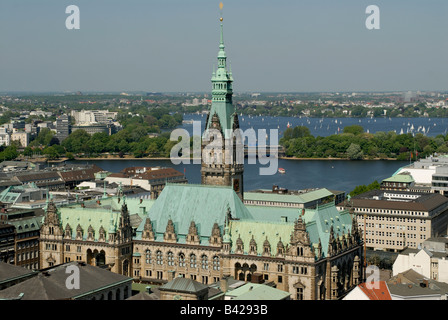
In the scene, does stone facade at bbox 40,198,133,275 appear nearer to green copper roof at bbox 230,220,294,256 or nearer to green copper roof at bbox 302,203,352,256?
green copper roof at bbox 230,220,294,256

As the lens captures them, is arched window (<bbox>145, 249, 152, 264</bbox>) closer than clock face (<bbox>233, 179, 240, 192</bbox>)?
Yes

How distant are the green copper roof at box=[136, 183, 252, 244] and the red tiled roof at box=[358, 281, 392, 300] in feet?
54.0

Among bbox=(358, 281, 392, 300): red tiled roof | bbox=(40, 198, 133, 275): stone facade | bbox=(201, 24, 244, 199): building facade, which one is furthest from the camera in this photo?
bbox=(201, 24, 244, 199): building facade

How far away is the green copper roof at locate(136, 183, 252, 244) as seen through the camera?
228 ft

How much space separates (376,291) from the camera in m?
55.6

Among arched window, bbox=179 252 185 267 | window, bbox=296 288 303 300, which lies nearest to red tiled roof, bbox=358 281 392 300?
window, bbox=296 288 303 300

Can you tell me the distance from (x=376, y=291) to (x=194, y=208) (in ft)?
70.2

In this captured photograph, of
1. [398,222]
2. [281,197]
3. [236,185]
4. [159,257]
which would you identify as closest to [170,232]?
[159,257]

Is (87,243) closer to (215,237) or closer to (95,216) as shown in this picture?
(95,216)

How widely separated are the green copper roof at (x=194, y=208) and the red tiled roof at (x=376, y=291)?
16.5 meters

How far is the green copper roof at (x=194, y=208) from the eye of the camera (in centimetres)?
6950

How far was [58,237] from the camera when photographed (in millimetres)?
74812

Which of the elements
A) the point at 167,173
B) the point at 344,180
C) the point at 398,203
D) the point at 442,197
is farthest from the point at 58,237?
the point at 344,180
